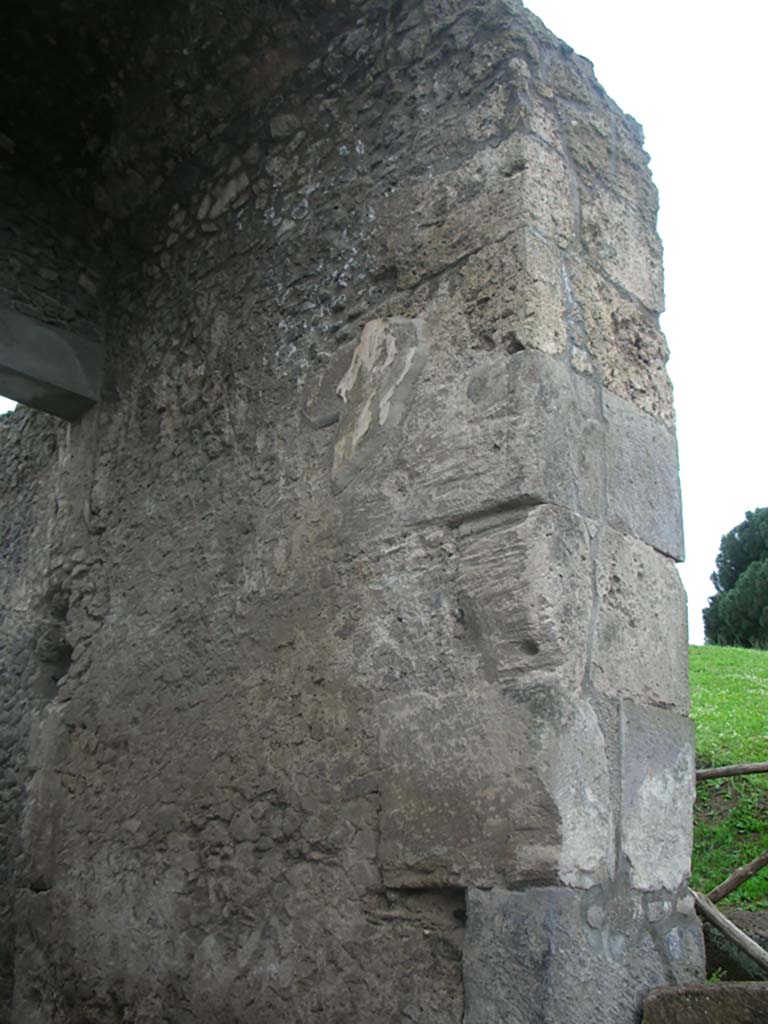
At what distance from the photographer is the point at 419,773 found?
2.56m

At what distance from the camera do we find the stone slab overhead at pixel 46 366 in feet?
13.5

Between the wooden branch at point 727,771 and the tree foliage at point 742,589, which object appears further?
the tree foliage at point 742,589

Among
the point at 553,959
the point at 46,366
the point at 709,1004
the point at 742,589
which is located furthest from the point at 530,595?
the point at 742,589

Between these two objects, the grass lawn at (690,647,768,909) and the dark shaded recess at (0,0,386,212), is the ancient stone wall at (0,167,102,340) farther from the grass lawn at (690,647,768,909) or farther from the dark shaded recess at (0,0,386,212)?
the grass lawn at (690,647,768,909)

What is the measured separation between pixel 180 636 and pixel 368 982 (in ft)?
4.29

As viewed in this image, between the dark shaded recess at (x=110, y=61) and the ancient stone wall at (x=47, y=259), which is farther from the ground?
the dark shaded recess at (x=110, y=61)

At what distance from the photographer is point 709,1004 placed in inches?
85.9

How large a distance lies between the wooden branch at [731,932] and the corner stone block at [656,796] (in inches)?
25.1

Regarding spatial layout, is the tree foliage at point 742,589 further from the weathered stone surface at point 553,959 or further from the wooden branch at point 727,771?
the weathered stone surface at point 553,959

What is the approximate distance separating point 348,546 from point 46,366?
182 centimetres

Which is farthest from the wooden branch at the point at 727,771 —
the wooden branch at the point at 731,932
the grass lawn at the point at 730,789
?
the grass lawn at the point at 730,789

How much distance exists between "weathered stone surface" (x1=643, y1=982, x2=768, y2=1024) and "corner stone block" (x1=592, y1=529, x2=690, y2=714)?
2.13ft

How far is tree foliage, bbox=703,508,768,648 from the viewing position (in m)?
17.3

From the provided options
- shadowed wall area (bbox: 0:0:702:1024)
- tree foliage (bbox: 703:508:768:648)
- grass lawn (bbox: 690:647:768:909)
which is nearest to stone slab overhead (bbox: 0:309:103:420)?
shadowed wall area (bbox: 0:0:702:1024)
